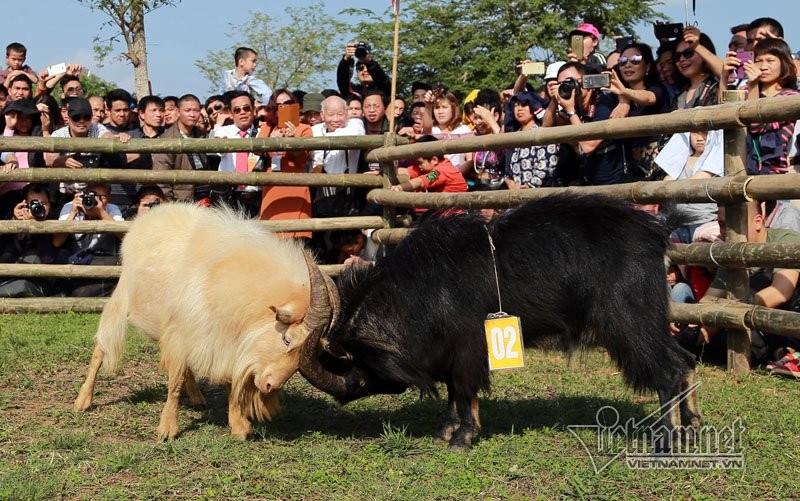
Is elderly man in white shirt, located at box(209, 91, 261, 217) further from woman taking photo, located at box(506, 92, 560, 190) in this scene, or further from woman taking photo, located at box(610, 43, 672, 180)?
woman taking photo, located at box(610, 43, 672, 180)

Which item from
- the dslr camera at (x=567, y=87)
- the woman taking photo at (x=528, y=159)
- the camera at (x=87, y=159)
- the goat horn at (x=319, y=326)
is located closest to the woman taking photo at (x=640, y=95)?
the dslr camera at (x=567, y=87)

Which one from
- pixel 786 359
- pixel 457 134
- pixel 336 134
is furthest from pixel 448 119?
pixel 786 359

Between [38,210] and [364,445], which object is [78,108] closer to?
[38,210]

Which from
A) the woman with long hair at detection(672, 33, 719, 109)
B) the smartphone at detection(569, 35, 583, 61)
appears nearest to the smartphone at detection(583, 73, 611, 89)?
the woman with long hair at detection(672, 33, 719, 109)

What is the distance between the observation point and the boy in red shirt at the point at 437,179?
9.75 m

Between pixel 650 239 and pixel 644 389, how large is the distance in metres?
0.84

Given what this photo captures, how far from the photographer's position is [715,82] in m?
8.02

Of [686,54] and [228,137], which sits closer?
[686,54]

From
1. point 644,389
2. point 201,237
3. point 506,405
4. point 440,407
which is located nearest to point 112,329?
point 201,237

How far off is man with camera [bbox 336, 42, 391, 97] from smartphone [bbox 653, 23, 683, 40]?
13.1 feet

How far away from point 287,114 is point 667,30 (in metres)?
4.09

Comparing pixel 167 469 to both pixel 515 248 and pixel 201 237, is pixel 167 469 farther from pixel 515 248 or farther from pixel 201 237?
pixel 515 248

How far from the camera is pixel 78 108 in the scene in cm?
1054

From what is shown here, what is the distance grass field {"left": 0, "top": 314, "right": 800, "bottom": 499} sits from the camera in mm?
4539
